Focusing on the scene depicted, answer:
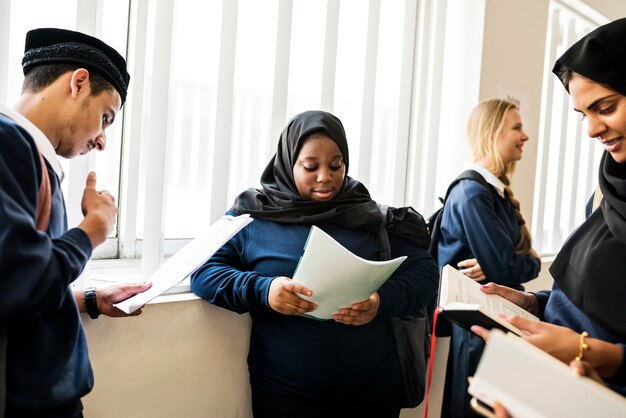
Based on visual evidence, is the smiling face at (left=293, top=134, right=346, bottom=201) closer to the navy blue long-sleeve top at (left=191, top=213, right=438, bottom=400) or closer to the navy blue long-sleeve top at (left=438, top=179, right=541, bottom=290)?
the navy blue long-sleeve top at (left=191, top=213, right=438, bottom=400)

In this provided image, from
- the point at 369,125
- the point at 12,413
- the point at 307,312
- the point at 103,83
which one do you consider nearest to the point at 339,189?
the point at 307,312

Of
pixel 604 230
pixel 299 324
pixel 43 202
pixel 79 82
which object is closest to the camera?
pixel 43 202

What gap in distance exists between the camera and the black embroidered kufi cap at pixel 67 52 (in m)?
1.08

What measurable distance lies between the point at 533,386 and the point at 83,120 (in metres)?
1.00

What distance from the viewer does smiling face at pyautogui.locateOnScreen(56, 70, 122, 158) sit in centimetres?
107

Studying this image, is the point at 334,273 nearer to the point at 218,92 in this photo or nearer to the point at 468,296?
the point at 468,296

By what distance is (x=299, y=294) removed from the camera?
139 cm

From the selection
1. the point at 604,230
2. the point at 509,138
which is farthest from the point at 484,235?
the point at 604,230

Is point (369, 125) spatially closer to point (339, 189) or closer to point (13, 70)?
point (339, 189)

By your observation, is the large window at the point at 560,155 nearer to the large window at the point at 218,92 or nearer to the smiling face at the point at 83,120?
the large window at the point at 218,92

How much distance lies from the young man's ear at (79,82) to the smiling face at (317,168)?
0.76m

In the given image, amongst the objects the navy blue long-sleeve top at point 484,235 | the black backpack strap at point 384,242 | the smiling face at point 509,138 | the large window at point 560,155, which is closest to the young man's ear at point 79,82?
the black backpack strap at point 384,242

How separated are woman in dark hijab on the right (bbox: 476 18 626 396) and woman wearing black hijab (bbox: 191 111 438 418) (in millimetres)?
496

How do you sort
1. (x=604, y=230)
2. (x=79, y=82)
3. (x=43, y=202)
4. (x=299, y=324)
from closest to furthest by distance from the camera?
1. (x=43, y=202)
2. (x=79, y=82)
3. (x=604, y=230)
4. (x=299, y=324)
